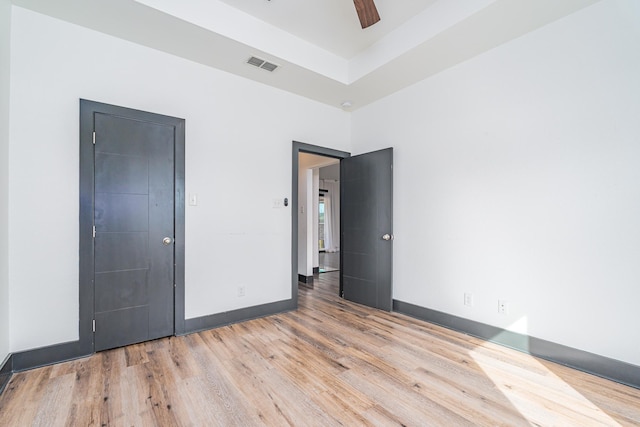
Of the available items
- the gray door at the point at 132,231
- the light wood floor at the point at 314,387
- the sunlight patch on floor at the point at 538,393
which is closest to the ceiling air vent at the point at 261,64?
the gray door at the point at 132,231

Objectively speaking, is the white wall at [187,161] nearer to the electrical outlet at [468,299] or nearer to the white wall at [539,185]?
the white wall at [539,185]

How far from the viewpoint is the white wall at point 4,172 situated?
198 cm

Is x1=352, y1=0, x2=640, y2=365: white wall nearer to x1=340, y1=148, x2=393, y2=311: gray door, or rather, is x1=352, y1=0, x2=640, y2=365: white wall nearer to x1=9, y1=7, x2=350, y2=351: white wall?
x1=340, y1=148, x2=393, y2=311: gray door

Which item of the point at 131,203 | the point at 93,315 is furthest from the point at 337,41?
the point at 93,315

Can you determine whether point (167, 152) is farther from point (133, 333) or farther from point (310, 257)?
point (310, 257)

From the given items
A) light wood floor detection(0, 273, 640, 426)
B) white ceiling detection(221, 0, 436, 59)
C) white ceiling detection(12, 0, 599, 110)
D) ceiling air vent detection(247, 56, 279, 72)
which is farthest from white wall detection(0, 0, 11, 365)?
ceiling air vent detection(247, 56, 279, 72)

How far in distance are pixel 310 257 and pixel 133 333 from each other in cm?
295

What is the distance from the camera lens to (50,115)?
225 cm

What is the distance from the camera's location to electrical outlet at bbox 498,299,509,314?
2568 millimetres

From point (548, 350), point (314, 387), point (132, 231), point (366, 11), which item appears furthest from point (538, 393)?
point (132, 231)

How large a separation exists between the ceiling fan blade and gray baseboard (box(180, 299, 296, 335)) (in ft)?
9.89

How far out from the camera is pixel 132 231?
101 inches

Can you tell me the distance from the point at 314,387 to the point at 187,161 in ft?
7.72

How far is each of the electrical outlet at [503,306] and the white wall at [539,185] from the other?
4cm
